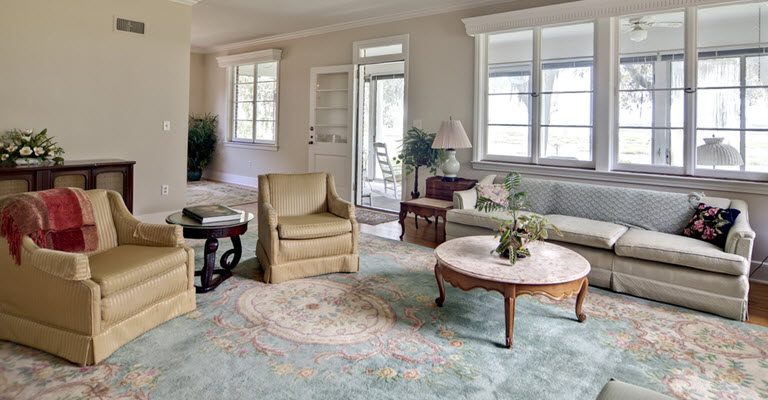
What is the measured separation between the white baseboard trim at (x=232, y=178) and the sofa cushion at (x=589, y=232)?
626cm

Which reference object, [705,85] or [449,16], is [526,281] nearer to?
[705,85]

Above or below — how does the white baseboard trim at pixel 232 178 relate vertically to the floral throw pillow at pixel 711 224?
above

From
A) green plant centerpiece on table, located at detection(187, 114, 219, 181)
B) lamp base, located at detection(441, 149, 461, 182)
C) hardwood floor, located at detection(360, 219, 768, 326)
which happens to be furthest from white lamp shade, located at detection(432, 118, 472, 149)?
green plant centerpiece on table, located at detection(187, 114, 219, 181)

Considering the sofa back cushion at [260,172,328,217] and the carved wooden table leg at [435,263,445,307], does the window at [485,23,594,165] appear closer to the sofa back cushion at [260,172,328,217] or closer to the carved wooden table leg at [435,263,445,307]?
the sofa back cushion at [260,172,328,217]

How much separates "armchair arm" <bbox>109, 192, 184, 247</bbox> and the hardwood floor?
266cm

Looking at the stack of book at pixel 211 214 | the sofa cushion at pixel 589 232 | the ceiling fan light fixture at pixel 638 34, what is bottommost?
the sofa cushion at pixel 589 232

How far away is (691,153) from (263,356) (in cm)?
407

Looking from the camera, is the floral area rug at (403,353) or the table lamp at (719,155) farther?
the table lamp at (719,155)

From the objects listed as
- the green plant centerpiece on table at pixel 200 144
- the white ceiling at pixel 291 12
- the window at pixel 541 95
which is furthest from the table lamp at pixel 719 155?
the green plant centerpiece on table at pixel 200 144

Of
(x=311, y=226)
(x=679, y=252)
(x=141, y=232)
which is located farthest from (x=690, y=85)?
(x=141, y=232)

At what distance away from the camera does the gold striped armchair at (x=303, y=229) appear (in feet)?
11.4

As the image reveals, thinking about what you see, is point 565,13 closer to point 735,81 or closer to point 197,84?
point 735,81

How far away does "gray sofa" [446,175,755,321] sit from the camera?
303cm

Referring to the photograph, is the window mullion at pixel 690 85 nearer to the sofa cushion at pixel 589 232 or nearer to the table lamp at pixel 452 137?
the sofa cushion at pixel 589 232
